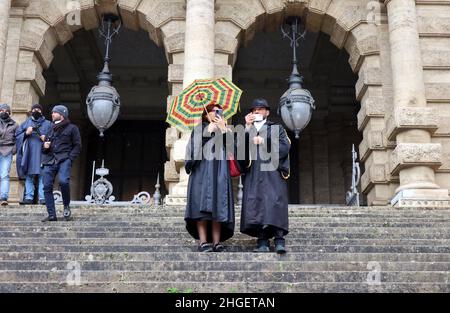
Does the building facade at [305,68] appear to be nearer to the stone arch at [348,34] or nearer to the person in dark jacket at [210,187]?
the stone arch at [348,34]

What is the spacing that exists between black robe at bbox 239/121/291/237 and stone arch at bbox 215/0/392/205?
6.60m

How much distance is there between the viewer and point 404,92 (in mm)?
12938

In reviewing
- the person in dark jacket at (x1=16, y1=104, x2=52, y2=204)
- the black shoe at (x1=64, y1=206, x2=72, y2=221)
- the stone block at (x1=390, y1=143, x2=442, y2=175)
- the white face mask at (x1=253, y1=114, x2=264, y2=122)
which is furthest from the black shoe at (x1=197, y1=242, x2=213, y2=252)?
the stone block at (x1=390, y1=143, x2=442, y2=175)

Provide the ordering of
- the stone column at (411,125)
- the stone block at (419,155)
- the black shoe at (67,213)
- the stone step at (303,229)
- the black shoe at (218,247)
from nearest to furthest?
the black shoe at (218,247), the stone step at (303,229), the black shoe at (67,213), the stone column at (411,125), the stone block at (419,155)

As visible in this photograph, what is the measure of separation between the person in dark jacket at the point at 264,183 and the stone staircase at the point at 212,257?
314 millimetres

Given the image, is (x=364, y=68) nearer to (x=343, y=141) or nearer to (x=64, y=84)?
(x=343, y=141)

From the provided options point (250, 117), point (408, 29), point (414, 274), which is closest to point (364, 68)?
point (408, 29)

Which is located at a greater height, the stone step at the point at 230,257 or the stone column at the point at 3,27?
the stone column at the point at 3,27

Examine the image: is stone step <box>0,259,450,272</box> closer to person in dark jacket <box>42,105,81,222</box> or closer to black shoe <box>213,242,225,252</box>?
black shoe <box>213,242,225,252</box>

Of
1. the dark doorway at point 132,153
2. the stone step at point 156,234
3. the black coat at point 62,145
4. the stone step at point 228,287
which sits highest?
the dark doorway at point 132,153

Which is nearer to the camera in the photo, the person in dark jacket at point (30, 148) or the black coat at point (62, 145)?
the black coat at point (62, 145)

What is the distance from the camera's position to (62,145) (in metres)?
9.11

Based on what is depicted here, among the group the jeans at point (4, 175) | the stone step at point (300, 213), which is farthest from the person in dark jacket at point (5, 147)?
the stone step at point (300, 213)

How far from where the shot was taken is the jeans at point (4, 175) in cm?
1108
